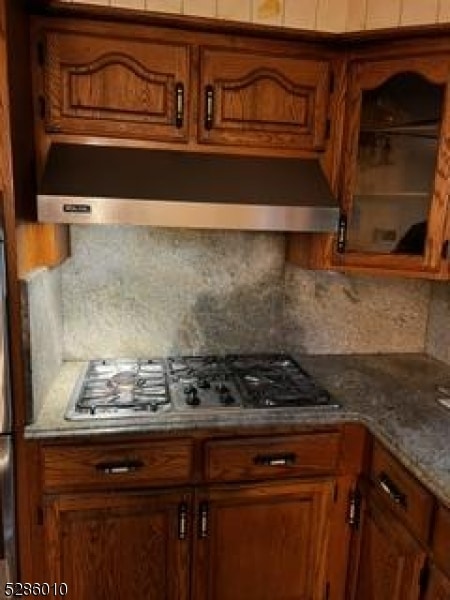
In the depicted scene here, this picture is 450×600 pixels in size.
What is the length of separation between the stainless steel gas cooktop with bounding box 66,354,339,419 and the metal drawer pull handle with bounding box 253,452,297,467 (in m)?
0.16

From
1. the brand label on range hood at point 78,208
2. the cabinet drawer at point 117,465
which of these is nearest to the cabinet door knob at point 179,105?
the brand label on range hood at point 78,208

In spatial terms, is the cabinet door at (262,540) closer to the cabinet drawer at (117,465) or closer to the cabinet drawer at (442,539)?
the cabinet drawer at (117,465)

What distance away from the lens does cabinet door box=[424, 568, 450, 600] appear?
109cm

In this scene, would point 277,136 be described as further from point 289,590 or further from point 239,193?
point 289,590

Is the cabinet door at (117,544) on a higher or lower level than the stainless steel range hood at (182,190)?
lower

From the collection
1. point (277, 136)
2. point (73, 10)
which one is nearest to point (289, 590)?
point (277, 136)

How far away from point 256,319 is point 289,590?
1.02m

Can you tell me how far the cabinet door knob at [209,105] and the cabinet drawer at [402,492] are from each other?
1.20 m

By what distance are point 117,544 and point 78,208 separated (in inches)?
41.2

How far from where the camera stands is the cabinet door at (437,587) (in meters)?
1.09

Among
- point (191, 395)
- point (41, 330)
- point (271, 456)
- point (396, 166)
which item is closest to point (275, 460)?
point (271, 456)

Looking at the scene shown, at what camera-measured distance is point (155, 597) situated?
1461 millimetres

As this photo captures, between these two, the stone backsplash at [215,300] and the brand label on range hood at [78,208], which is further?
the stone backsplash at [215,300]

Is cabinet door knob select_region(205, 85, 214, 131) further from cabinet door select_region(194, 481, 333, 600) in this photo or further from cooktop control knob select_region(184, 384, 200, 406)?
cabinet door select_region(194, 481, 333, 600)
